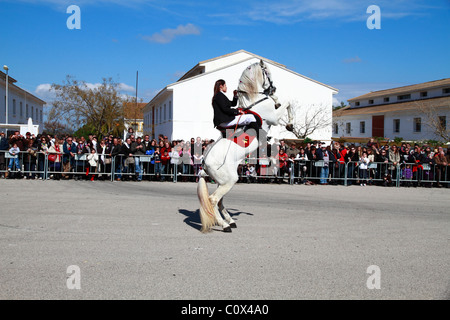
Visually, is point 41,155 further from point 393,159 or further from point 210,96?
point 210,96

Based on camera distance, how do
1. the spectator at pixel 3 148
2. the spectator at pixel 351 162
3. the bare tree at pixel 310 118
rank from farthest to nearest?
the bare tree at pixel 310 118 < the spectator at pixel 351 162 < the spectator at pixel 3 148

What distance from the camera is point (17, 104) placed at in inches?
2333

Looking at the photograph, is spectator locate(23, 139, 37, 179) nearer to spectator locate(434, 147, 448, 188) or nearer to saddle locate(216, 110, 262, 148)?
saddle locate(216, 110, 262, 148)

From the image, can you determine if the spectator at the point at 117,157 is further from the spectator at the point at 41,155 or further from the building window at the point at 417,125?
the building window at the point at 417,125

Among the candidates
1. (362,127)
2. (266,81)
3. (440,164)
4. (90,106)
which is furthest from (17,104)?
(266,81)

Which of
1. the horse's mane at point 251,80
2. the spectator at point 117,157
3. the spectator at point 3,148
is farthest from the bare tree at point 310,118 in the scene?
the horse's mane at point 251,80

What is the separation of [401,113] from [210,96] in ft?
97.6

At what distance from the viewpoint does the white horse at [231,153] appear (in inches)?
296

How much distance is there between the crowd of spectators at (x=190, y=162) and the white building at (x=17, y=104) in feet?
123

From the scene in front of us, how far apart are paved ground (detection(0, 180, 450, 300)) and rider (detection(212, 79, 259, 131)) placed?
2.02 m

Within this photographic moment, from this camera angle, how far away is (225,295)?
443 centimetres

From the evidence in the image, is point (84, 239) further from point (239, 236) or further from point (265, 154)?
point (265, 154)

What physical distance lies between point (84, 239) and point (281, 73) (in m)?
34.4
